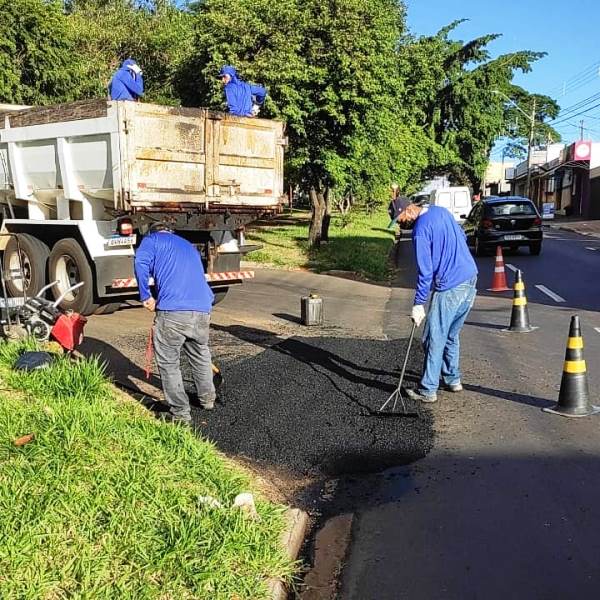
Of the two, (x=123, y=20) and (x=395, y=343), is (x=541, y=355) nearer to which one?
(x=395, y=343)

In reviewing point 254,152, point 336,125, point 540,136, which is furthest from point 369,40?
point 540,136

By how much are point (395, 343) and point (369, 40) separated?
1070 centimetres

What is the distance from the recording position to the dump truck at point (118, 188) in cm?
831

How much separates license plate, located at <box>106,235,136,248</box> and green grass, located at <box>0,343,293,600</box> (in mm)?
3911

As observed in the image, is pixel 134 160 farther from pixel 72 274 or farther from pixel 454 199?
pixel 454 199

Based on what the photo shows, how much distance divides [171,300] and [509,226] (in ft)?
55.1

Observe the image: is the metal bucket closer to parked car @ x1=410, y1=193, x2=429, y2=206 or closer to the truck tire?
parked car @ x1=410, y1=193, x2=429, y2=206

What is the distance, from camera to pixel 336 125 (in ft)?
60.2

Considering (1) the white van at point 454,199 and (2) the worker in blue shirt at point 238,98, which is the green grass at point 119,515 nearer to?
(2) the worker in blue shirt at point 238,98

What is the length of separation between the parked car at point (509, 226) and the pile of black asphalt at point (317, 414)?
13112mm

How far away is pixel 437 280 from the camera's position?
6.18 m

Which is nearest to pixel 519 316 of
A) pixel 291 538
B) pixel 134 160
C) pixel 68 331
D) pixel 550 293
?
pixel 550 293

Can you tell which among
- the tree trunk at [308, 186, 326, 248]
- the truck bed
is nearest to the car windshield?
the tree trunk at [308, 186, 326, 248]

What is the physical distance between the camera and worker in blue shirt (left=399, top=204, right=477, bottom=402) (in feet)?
20.0
